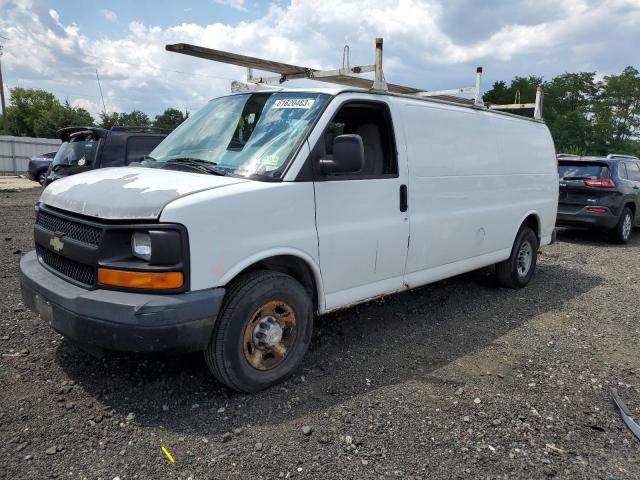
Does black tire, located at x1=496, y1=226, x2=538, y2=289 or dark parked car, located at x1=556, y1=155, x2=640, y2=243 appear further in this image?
dark parked car, located at x1=556, y1=155, x2=640, y2=243

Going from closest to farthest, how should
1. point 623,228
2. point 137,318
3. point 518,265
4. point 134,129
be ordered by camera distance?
point 137,318, point 518,265, point 134,129, point 623,228

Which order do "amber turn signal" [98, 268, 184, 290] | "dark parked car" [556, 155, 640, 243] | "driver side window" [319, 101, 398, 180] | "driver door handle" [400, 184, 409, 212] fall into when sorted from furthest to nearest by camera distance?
1. "dark parked car" [556, 155, 640, 243]
2. "driver door handle" [400, 184, 409, 212]
3. "driver side window" [319, 101, 398, 180]
4. "amber turn signal" [98, 268, 184, 290]

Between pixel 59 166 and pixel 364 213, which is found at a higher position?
pixel 59 166

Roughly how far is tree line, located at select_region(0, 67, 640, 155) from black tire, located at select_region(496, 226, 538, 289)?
154ft

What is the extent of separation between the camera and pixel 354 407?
11.3 ft

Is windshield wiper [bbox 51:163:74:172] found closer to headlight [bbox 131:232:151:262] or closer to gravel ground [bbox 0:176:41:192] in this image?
headlight [bbox 131:232:151:262]

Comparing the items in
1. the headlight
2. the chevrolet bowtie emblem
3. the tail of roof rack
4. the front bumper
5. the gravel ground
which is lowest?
the gravel ground

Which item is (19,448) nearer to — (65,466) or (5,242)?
(65,466)

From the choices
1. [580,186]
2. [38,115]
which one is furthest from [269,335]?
[38,115]

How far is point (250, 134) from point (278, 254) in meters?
1.03

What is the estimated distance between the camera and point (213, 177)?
3502 mm

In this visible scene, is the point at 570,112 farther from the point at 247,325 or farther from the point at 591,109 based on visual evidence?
the point at 247,325

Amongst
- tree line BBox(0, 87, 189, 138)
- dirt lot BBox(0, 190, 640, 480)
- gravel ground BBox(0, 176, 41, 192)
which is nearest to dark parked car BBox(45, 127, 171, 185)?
dirt lot BBox(0, 190, 640, 480)

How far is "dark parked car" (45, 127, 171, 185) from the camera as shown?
359 inches
